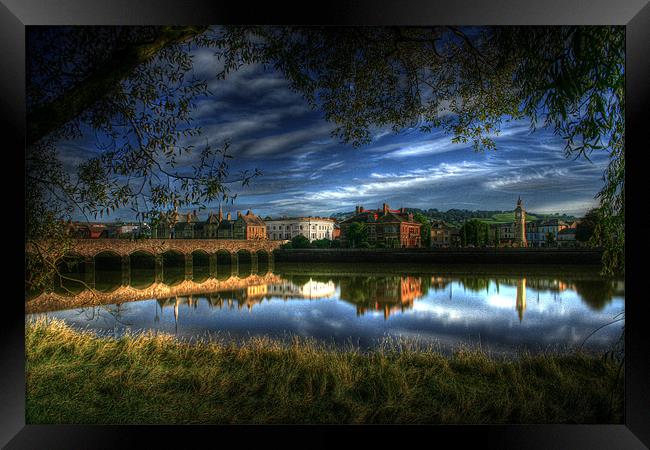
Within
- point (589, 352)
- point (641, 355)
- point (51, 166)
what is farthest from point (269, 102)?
point (589, 352)

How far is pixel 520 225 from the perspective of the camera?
13.0 feet

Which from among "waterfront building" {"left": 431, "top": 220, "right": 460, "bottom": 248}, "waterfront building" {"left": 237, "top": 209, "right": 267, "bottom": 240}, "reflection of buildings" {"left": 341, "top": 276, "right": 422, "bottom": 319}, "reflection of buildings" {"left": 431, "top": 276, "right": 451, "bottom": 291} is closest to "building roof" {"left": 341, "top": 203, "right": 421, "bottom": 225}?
"waterfront building" {"left": 431, "top": 220, "right": 460, "bottom": 248}

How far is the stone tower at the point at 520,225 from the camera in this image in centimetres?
375

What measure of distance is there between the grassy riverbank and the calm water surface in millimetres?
196

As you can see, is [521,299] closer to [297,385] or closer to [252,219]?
[297,385]

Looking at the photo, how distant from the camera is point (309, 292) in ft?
14.9

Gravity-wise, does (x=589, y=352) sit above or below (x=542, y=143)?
below

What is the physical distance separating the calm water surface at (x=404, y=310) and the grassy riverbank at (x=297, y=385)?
196 mm

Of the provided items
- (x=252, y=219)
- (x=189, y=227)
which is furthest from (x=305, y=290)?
(x=189, y=227)

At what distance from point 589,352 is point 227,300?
3981 mm

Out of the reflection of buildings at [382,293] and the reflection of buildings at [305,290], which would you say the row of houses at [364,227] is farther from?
the reflection of buildings at [305,290]

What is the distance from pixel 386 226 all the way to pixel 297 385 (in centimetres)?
192

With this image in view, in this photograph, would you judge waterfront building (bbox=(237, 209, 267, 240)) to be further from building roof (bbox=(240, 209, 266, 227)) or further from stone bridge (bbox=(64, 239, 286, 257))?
stone bridge (bbox=(64, 239, 286, 257))

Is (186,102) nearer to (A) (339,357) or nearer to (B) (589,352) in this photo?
(A) (339,357)
